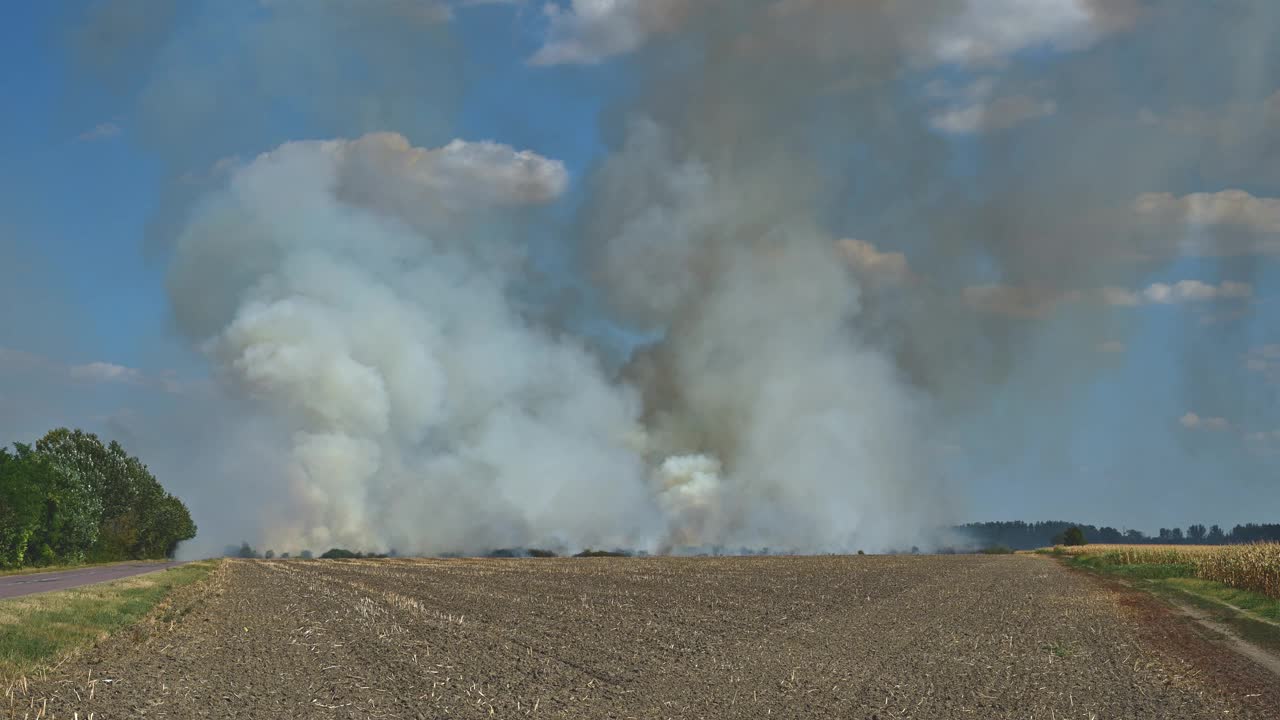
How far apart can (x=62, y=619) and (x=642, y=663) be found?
70.6 ft

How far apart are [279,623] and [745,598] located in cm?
2362

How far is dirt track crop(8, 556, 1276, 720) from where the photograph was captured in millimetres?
21781

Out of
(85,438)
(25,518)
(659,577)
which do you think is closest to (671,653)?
(659,577)

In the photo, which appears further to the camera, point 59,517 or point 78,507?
point 78,507

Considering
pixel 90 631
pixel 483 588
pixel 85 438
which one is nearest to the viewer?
pixel 90 631

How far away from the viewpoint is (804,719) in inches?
806

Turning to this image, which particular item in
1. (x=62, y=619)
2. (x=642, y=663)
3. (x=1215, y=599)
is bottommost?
(x=642, y=663)

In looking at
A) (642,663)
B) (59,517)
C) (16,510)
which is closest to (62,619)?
(642,663)

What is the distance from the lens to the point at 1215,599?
58.5 meters

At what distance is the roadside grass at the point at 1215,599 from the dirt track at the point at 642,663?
3.13m

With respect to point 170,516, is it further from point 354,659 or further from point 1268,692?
point 1268,692

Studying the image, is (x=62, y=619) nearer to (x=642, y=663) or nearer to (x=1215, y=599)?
(x=642, y=663)

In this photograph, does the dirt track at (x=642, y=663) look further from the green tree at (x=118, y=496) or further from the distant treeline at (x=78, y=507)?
the green tree at (x=118, y=496)

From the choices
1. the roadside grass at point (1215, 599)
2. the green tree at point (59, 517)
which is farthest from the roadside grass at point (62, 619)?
the green tree at point (59, 517)
